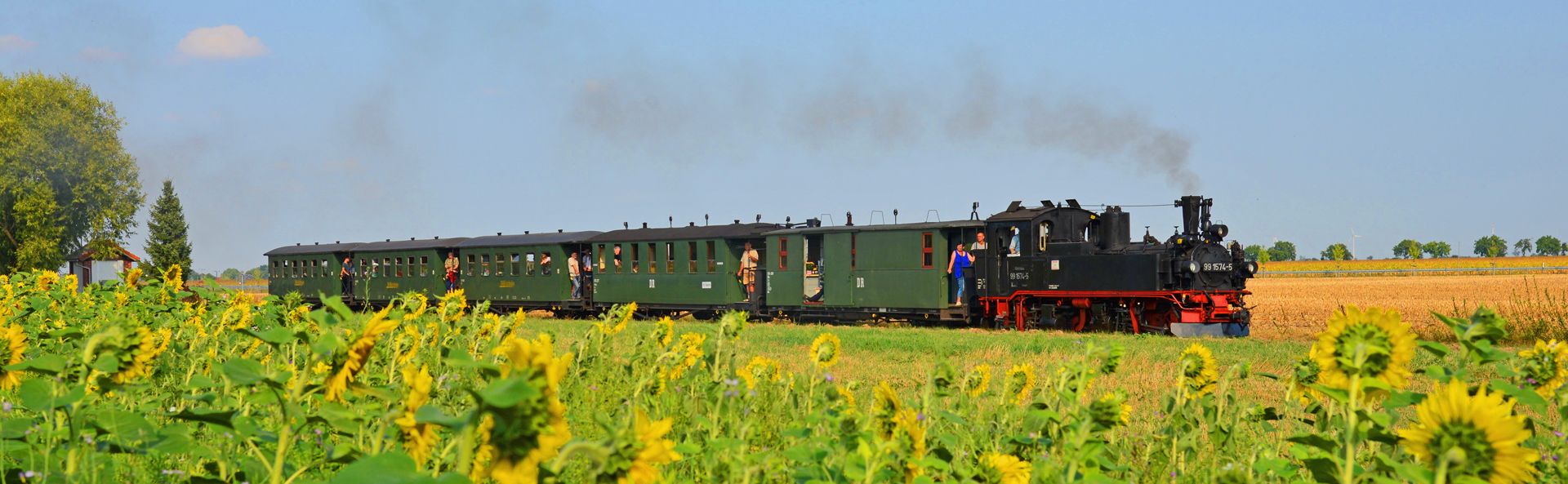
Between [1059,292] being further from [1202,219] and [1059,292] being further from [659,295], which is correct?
[659,295]

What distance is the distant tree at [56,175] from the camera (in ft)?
141

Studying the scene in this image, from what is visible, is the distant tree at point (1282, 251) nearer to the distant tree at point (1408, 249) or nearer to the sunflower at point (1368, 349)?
the distant tree at point (1408, 249)

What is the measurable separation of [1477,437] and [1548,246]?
19948cm

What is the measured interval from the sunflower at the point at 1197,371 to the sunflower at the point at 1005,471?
1.51 m

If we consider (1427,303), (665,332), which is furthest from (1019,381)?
(1427,303)

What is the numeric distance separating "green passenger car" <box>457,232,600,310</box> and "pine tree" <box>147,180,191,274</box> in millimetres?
48571

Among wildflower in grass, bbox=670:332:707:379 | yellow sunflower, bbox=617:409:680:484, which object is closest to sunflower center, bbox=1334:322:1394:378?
yellow sunflower, bbox=617:409:680:484

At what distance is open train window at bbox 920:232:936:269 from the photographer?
20.7m

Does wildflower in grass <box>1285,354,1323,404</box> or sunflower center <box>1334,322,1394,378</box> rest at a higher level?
sunflower center <box>1334,322,1394,378</box>

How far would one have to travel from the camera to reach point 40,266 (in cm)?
4450

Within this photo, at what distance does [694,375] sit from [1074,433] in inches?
97.5

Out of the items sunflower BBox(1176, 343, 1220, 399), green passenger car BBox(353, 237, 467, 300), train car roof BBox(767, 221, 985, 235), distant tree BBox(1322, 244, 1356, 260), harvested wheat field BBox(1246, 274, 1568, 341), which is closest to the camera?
sunflower BBox(1176, 343, 1220, 399)

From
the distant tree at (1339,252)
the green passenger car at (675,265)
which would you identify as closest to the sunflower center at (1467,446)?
the green passenger car at (675,265)

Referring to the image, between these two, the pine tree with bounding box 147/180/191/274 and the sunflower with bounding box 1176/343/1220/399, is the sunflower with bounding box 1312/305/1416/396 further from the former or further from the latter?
the pine tree with bounding box 147/180/191/274
